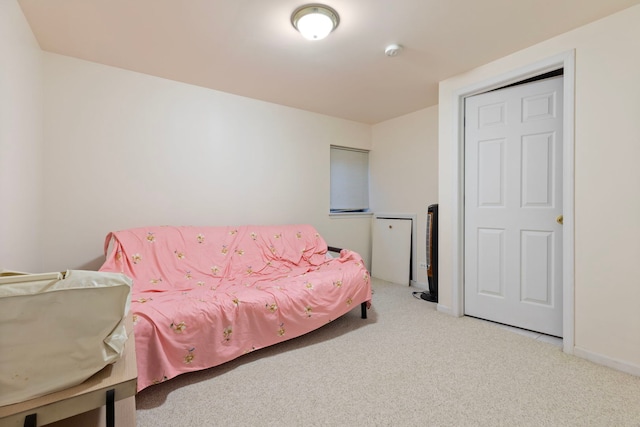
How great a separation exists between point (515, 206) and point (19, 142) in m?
3.73

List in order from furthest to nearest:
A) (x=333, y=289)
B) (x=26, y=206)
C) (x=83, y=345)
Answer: (x=333, y=289), (x=26, y=206), (x=83, y=345)

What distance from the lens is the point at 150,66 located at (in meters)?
2.57

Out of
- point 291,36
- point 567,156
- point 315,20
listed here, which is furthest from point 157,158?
point 567,156

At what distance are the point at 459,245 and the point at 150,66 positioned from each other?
3283 mm

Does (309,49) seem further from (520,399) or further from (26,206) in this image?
(520,399)

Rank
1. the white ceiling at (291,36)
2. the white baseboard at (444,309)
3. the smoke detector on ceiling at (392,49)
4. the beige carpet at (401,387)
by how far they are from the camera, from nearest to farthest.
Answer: the beige carpet at (401,387)
the white ceiling at (291,36)
the smoke detector on ceiling at (392,49)
the white baseboard at (444,309)

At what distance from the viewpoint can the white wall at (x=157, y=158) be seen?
2.41m

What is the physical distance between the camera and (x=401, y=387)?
5.64 ft

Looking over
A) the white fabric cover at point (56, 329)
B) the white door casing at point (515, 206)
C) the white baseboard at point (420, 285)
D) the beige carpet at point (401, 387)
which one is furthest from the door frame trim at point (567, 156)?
the white fabric cover at point (56, 329)

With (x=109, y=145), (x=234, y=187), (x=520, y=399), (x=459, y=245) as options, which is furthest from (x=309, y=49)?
(x=520, y=399)

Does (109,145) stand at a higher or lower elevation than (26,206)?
higher

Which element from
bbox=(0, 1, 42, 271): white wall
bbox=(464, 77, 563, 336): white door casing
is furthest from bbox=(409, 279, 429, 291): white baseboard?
bbox=(0, 1, 42, 271): white wall

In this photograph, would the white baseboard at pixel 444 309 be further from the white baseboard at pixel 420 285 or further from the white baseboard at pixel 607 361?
the white baseboard at pixel 607 361

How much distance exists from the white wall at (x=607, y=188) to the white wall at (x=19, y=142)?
3.61m
